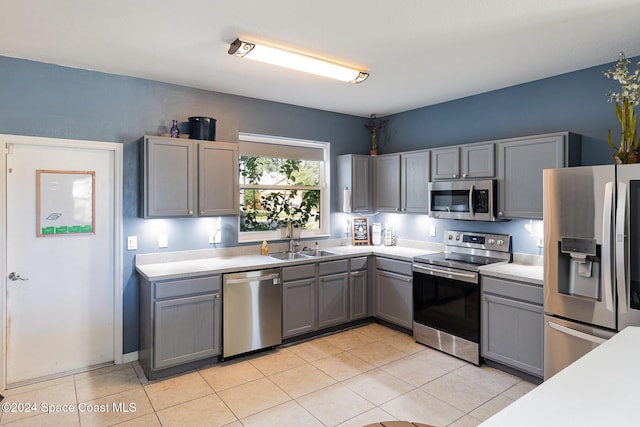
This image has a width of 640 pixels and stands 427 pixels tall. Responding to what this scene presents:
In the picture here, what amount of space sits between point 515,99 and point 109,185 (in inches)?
157

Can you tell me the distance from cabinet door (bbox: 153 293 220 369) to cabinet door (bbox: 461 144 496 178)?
275cm

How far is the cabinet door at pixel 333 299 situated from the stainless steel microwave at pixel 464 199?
4.18ft

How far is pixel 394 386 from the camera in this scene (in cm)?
302

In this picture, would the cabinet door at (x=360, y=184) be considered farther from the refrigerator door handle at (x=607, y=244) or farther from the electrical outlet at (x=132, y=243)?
the refrigerator door handle at (x=607, y=244)

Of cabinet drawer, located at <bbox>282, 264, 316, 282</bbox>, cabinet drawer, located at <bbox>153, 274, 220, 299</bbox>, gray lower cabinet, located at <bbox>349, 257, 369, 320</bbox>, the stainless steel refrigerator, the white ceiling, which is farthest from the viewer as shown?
gray lower cabinet, located at <bbox>349, 257, 369, 320</bbox>

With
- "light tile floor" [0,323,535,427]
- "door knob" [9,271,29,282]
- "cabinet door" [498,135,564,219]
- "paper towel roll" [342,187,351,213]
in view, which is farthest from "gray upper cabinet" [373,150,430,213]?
"door knob" [9,271,29,282]

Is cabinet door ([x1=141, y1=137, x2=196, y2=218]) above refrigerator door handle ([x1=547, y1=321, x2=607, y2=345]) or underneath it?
above

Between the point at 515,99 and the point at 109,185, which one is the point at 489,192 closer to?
the point at 515,99

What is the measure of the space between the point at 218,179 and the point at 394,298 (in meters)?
2.33

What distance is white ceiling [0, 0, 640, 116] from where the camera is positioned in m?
2.23

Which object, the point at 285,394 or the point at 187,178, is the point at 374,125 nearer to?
the point at 187,178

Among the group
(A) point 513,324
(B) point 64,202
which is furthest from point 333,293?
(B) point 64,202

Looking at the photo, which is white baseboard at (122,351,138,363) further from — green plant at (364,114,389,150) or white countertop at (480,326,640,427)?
green plant at (364,114,389,150)

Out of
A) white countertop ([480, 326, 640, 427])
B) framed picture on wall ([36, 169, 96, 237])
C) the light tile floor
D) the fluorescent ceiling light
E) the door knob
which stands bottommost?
the light tile floor
